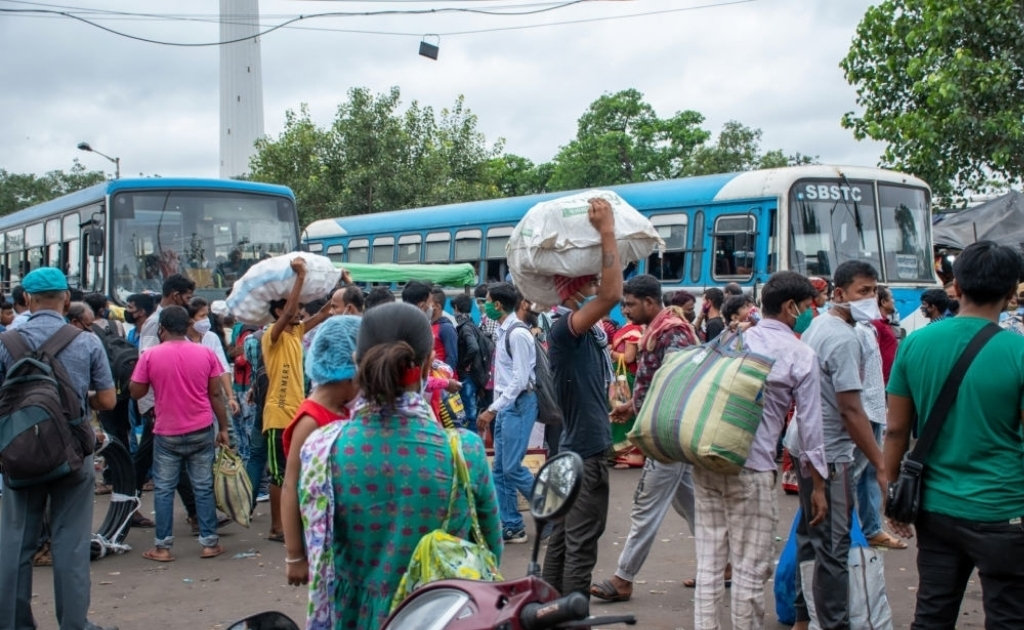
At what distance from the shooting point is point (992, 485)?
12.1ft

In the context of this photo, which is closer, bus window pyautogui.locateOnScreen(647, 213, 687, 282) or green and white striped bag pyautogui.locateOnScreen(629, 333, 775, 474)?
green and white striped bag pyautogui.locateOnScreen(629, 333, 775, 474)

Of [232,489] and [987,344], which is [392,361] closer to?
[987,344]

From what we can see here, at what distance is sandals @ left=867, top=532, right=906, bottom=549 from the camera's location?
7.08m

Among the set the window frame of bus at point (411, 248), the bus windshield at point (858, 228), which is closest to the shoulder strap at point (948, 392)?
the bus windshield at point (858, 228)

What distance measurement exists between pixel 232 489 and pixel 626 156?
151ft

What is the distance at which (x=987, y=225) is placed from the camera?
1711cm

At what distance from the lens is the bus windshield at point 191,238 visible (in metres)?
13.6

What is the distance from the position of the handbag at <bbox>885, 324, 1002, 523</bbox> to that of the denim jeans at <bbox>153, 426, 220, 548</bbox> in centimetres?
501

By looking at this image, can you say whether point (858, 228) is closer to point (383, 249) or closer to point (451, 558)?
point (383, 249)

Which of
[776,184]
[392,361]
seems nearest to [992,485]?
[392,361]

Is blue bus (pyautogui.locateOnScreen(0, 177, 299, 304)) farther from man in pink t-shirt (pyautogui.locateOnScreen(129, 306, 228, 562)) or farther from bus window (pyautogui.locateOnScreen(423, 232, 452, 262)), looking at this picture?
man in pink t-shirt (pyautogui.locateOnScreen(129, 306, 228, 562))

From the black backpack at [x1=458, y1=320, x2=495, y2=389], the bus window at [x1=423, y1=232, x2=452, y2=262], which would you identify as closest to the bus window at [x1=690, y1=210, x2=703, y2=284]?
the bus window at [x1=423, y1=232, x2=452, y2=262]

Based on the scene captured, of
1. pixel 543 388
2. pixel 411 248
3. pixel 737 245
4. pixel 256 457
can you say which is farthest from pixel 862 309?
pixel 411 248

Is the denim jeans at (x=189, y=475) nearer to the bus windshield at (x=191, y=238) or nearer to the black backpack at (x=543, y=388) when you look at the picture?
the black backpack at (x=543, y=388)
